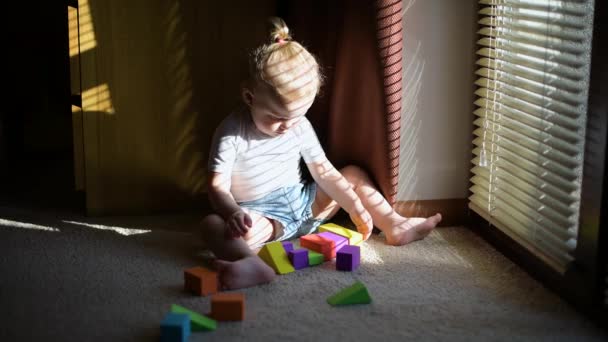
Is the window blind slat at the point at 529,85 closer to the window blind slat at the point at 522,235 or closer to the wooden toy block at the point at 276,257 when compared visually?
the window blind slat at the point at 522,235

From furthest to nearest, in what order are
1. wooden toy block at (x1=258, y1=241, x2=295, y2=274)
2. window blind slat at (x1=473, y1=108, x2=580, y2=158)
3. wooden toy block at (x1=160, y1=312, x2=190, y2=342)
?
1. wooden toy block at (x1=258, y1=241, x2=295, y2=274)
2. window blind slat at (x1=473, y1=108, x2=580, y2=158)
3. wooden toy block at (x1=160, y1=312, x2=190, y2=342)

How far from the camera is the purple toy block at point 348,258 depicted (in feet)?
5.41

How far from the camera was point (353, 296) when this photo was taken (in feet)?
4.83

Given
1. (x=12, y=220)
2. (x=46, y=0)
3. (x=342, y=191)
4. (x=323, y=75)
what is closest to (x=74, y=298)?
(x=12, y=220)

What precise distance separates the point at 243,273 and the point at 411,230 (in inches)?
17.8

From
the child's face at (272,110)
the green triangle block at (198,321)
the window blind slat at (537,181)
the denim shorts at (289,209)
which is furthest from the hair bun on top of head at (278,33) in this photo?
the green triangle block at (198,321)

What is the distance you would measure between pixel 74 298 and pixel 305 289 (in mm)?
435

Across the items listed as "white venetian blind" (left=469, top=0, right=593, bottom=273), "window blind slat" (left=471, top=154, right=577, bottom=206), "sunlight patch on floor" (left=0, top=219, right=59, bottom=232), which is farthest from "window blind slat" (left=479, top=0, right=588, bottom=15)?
"sunlight patch on floor" (left=0, top=219, right=59, bottom=232)

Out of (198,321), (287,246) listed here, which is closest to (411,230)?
(287,246)

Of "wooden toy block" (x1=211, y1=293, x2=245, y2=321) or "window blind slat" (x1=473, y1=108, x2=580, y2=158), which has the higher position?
"window blind slat" (x1=473, y1=108, x2=580, y2=158)

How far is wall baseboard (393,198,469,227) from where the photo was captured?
193 centimetres

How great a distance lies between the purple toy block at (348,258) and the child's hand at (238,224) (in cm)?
20

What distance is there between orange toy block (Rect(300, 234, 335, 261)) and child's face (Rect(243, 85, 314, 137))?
0.24 metres

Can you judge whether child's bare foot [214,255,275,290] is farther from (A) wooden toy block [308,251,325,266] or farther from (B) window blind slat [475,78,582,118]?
(B) window blind slat [475,78,582,118]
